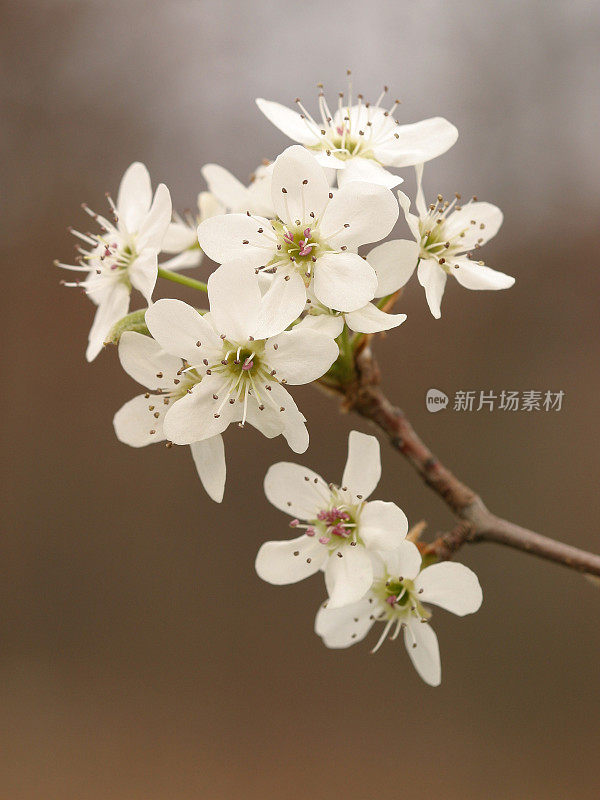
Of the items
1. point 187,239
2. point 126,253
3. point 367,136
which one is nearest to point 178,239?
point 187,239

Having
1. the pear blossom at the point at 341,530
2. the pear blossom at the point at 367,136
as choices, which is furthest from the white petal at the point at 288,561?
the pear blossom at the point at 367,136

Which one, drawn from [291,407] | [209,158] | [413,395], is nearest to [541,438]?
[413,395]

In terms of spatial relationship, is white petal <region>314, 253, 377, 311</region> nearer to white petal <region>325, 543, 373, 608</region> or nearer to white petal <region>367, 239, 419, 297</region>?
white petal <region>367, 239, 419, 297</region>

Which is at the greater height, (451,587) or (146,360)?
(146,360)

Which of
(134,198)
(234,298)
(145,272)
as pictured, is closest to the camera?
(234,298)

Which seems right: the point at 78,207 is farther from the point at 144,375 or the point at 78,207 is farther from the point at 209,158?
the point at 144,375

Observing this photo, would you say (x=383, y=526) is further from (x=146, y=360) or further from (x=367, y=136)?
(x=367, y=136)
